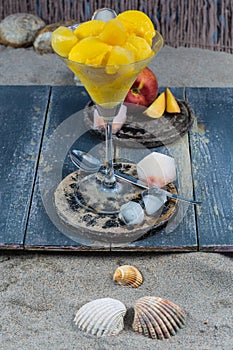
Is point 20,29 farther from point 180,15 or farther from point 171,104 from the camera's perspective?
point 171,104

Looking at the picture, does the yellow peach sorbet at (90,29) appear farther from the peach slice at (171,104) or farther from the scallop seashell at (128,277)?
the peach slice at (171,104)

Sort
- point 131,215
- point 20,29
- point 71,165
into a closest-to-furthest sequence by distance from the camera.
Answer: point 131,215
point 71,165
point 20,29

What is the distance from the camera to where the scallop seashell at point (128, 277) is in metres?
2.12

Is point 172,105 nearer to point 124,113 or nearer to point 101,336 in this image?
point 124,113

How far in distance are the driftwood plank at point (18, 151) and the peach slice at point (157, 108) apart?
1.62 ft

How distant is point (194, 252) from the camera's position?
2.22m

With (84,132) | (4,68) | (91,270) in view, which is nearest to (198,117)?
(84,132)

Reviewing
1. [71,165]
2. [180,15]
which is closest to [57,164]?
[71,165]

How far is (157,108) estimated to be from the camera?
113 inches

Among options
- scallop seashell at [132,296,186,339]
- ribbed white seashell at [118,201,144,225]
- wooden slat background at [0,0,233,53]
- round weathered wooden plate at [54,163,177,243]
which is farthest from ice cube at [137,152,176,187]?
wooden slat background at [0,0,233,53]

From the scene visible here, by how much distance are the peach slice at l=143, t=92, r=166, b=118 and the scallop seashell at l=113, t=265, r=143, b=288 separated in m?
0.94

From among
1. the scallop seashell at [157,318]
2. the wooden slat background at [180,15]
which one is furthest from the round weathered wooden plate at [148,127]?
the wooden slat background at [180,15]

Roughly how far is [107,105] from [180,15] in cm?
218

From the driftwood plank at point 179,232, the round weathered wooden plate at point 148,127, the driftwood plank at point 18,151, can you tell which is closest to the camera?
the driftwood plank at point 179,232
